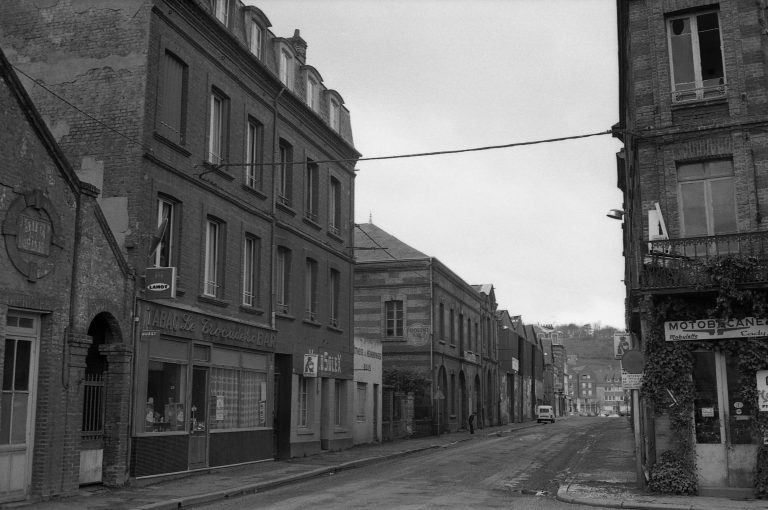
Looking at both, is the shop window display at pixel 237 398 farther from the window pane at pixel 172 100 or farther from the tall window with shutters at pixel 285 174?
the window pane at pixel 172 100

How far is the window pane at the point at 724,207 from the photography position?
16656mm

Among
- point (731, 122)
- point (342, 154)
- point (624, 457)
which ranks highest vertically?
point (342, 154)

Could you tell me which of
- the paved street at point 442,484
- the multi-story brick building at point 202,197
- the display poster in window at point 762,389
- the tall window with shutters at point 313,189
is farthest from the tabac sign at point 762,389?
the tall window with shutters at point 313,189

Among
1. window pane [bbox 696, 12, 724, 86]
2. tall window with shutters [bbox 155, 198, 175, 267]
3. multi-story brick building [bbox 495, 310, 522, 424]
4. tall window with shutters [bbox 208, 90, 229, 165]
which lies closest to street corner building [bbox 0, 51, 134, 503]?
tall window with shutters [bbox 155, 198, 175, 267]

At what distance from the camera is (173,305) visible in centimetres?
1739

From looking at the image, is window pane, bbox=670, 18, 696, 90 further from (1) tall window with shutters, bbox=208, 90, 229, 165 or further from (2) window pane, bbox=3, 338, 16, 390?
(2) window pane, bbox=3, 338, 16, 390

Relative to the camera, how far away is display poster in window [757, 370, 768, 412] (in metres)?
15.0

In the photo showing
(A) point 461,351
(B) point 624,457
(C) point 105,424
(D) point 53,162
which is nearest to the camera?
(D) point 53,162

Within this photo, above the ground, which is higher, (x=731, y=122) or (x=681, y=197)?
(x=731, y=122)

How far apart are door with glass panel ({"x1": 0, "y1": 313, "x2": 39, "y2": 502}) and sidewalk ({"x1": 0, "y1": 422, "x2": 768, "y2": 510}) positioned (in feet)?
1.42

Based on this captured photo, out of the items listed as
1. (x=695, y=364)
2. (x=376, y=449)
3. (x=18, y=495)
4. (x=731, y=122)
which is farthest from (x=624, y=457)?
(x=18, y=495)

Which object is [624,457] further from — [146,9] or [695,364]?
[146,9]

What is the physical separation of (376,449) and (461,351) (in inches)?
776

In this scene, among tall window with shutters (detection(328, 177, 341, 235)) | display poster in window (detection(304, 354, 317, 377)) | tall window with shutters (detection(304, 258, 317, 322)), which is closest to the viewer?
display poster in window (detection(304, 354, 317, 377))
